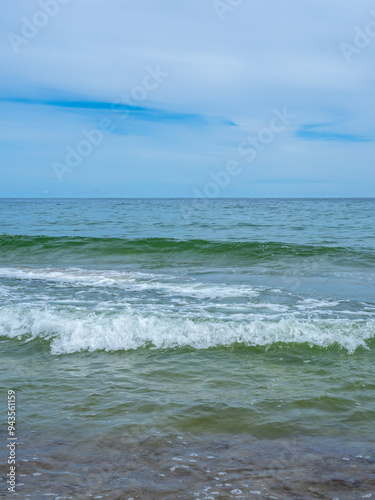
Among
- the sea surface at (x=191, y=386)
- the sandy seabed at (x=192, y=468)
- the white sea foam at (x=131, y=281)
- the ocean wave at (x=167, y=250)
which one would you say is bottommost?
the sandy seabed at (x=192, y=468)

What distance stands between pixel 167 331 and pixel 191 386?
7.11ft

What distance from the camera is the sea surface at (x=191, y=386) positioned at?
3.78 meters

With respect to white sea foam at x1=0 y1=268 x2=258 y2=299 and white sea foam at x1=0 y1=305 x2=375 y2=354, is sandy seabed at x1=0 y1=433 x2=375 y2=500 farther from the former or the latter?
white sea foam at x1=0 y1=268 x2=258 y2=299

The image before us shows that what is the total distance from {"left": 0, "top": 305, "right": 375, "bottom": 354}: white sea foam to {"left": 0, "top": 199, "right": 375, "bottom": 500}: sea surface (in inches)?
1.2

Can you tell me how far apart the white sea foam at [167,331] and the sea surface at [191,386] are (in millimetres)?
31

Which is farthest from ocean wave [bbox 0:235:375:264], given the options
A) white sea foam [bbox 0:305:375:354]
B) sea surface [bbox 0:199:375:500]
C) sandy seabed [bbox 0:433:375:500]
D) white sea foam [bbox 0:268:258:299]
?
sandy seabed [bbox 0:433:375:500]

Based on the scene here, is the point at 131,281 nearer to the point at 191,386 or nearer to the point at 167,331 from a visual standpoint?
the point at 167,331

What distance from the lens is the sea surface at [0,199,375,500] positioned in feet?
12.4

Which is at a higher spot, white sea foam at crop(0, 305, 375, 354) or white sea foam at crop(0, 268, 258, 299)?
white sea foam at crop(0, 268, 258, 299)

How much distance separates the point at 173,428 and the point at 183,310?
4.77 m

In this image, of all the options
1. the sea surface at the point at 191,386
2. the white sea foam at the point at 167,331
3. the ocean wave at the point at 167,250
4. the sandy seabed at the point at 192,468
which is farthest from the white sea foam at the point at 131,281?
the sandy seabed at the point at 192,468

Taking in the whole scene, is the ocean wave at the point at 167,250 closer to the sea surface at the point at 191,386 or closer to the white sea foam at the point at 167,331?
the sea surface at the point at 191,386

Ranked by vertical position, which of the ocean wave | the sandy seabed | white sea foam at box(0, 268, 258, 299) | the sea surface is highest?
the ocean wave

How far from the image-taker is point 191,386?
5.71m
